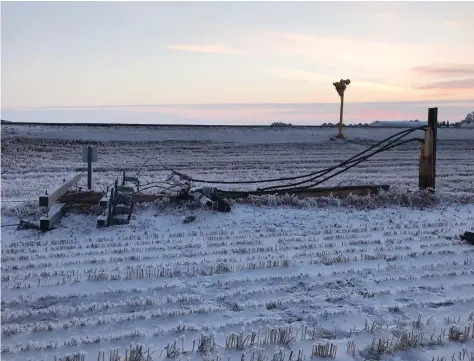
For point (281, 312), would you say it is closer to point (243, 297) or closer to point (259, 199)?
point (243, 297)

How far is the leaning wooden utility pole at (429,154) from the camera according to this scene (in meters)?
11.3

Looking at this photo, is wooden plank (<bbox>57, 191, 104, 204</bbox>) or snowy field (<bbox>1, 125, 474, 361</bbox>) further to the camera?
wooden plank (<bbox>57, 191, 104, 204</bbox>)

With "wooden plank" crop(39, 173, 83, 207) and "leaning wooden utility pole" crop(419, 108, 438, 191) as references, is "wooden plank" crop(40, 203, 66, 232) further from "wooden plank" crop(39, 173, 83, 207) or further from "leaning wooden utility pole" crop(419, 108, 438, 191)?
"leaning wooden utility pole" crop(419, 108, 438, 191)

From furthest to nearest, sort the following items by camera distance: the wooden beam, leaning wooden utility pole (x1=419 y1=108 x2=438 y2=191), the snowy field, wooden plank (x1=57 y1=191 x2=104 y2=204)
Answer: leaning wooden utility pole (x1=419 y1=108 x2=438 y2=191) → wooden plank (x1=57 y1=191 x2=104 y2=204) → the wooden beam → the snowy field

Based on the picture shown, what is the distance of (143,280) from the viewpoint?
19.9 feet

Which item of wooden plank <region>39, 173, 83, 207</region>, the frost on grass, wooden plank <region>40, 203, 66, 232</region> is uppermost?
wooden plank <region>39, 173, 83, 207</region>

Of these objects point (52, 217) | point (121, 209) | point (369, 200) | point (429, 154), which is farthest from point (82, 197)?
point (429, 154)

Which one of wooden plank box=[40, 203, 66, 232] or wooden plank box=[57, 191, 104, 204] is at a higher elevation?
wooden plank box=[57, 191, 104, 204]

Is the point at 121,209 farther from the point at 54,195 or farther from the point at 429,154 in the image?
the point at 429,154

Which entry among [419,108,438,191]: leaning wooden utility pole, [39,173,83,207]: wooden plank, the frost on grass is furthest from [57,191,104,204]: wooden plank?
[419,108,438,191]: leaning wooden utility pole

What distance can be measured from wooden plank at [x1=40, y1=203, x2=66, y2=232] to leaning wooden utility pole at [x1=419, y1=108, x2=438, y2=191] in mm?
7594

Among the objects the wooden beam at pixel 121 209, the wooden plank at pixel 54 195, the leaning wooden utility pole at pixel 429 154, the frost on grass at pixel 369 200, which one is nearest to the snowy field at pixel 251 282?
the frost on grass at pixel 369 200

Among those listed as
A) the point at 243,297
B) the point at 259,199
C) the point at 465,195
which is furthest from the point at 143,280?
the point at 465,195

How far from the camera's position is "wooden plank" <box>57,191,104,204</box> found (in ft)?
30.4
